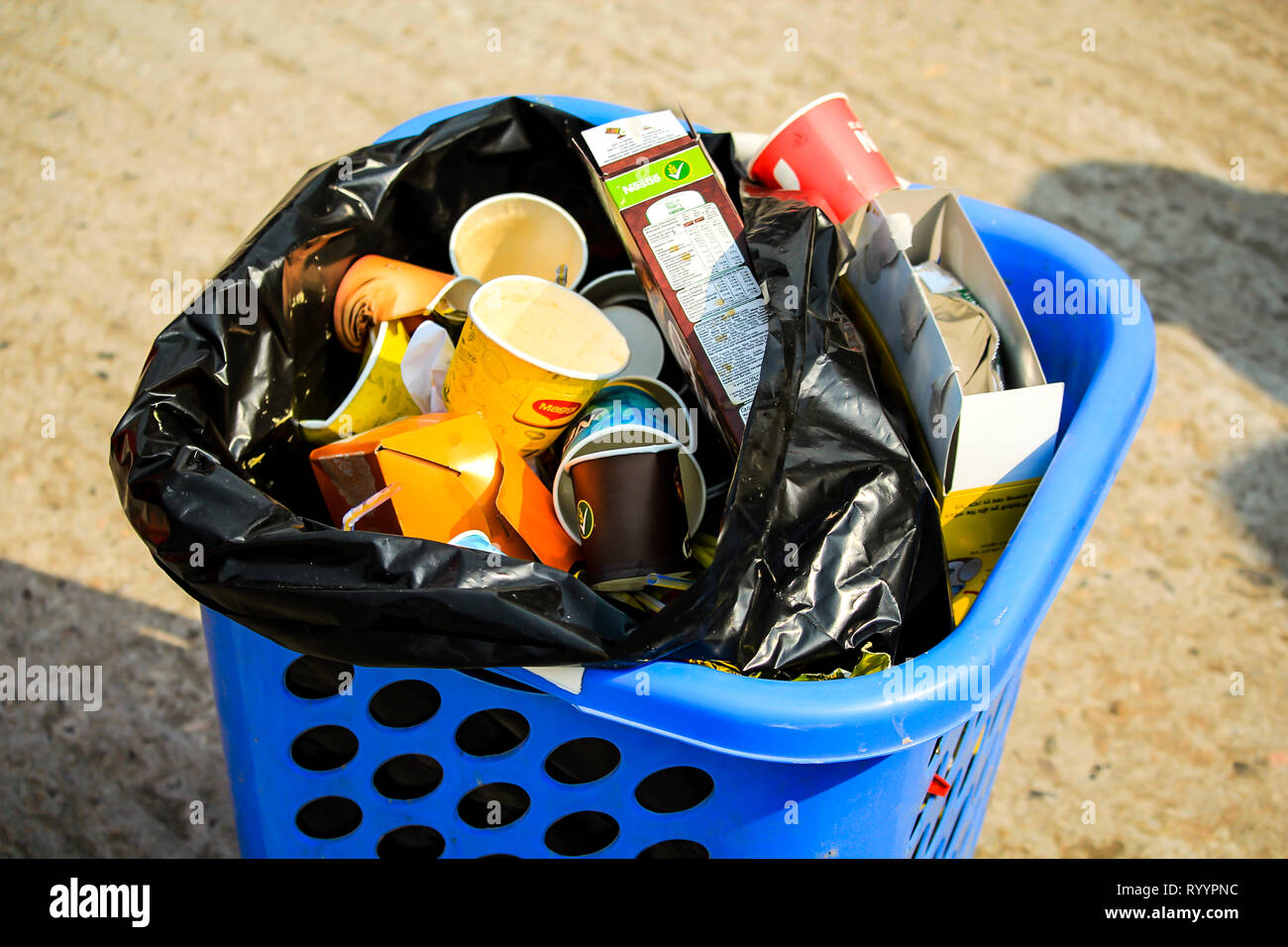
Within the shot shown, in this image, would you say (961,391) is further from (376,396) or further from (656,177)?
(376,396)

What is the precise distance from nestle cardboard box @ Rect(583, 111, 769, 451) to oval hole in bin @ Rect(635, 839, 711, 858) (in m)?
0.41

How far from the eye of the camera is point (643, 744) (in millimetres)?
914

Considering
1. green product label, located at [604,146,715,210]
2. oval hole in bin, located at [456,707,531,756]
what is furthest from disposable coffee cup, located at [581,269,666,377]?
oval hole in bin, located at [456,707,531,756]

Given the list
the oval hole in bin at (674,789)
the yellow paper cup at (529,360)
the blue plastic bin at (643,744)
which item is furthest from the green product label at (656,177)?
the oval hole in bin at (674,789)

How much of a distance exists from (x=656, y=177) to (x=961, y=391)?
442mm

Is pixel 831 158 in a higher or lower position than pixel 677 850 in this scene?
higher

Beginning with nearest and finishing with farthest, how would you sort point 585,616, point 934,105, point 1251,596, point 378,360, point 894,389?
point 585,616, point 894,389, point 378,360, point 1251,596, point 934,105

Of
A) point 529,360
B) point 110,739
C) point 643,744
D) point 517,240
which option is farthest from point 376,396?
point 110,739

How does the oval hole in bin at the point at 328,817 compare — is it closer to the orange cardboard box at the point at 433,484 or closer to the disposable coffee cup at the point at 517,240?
the orange cardboard box at the point at 433,484

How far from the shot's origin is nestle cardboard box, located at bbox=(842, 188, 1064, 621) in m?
Answer: 1.00
